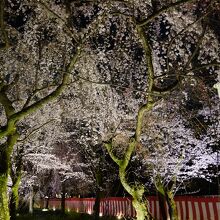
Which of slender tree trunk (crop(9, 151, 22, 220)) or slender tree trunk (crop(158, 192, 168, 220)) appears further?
slender tree trunk (crop(9, 151, 22, 220))

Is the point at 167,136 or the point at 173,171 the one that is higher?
the point at 167,136

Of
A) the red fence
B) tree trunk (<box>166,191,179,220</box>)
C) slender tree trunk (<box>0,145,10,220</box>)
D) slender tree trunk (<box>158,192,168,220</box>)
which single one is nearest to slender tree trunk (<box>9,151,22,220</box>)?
the red fence

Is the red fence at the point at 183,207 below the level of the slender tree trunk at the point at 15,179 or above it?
below

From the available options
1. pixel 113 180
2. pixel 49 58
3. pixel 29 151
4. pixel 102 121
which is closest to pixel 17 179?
pixel 29 151

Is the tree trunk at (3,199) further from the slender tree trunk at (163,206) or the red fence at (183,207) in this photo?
the slender tree trunk at (163,206)

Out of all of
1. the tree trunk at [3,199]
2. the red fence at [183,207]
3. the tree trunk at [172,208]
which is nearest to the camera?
the tree trunk at [3,199]

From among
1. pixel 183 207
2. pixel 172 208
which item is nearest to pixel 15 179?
pixel 172 208

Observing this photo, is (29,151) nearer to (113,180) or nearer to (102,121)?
(102,121)

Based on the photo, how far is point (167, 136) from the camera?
1620 centimetres

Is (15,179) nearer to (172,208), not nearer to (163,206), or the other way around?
(163,206)

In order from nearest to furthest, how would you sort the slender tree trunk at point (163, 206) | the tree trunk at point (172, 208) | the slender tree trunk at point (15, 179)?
the tree trunk at point (172, 208)
the slender tree trunk at point (163, 206)
the slender tree trunk at point (15, 179)

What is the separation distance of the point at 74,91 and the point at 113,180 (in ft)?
47.8

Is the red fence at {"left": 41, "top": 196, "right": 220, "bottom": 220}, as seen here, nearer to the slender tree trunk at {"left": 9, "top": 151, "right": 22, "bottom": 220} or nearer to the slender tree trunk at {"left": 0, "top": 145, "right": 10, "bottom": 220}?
the slender tree trunk at {"left": 9, "top": 151, "right": 22, "bottom": 220}

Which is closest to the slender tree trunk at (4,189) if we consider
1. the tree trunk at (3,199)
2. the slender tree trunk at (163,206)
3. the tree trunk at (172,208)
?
the tree trunk at (3,199)
